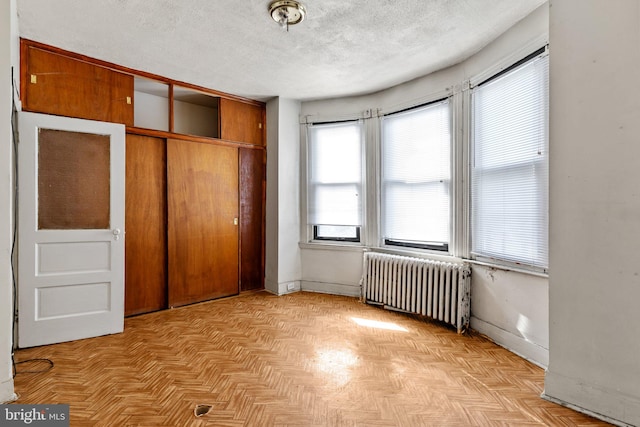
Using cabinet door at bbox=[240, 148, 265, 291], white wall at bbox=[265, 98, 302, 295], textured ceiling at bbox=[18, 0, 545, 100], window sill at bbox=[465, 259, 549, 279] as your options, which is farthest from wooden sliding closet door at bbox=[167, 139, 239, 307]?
window sill at bbox=[465, 259, 549, 279]

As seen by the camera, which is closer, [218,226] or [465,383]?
[465,383]

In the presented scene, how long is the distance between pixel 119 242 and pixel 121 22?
81.7 inches

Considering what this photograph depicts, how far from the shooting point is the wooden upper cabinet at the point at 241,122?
183 inches

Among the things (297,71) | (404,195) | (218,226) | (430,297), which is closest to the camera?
(430,297)

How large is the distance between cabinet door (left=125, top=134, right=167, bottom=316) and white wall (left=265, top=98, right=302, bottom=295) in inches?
59.2

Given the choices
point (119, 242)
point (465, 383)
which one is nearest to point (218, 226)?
point (119, 242)

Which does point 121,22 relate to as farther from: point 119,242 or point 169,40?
point 119,242

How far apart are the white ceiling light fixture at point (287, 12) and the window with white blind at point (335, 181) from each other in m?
2.15

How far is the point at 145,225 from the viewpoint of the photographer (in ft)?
12.9

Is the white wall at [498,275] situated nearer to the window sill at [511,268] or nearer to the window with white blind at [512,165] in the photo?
the window sill at [511,268]

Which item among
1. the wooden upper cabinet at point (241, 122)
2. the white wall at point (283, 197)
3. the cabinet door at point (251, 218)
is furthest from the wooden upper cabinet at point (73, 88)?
the white wall at point (283, 197)

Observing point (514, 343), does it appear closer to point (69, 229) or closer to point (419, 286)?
point (419, 286)

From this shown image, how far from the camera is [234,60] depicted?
3.54 metres

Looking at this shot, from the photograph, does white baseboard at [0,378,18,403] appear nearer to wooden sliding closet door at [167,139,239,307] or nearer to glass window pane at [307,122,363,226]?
wooden sliding closet door at [167,139,239,307]
